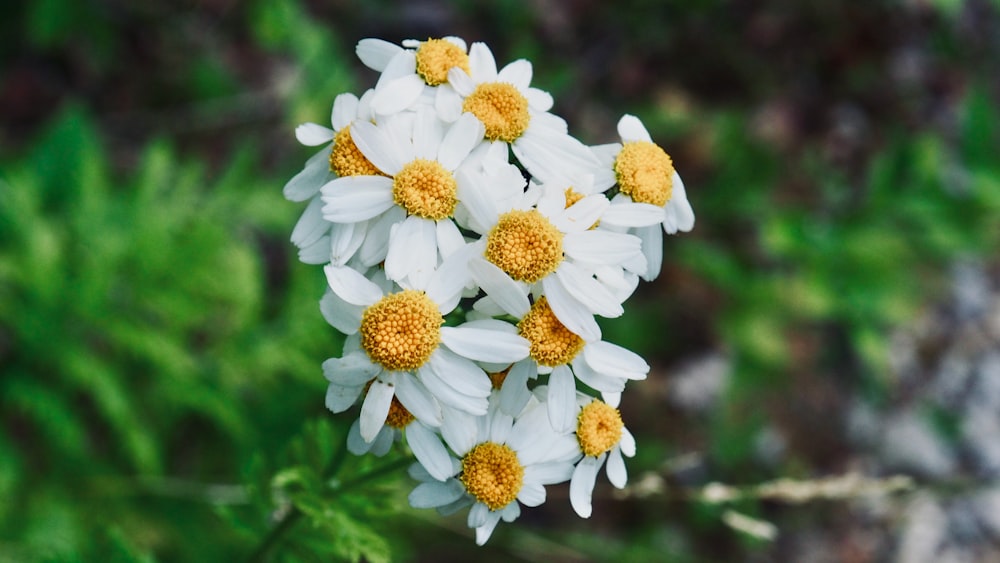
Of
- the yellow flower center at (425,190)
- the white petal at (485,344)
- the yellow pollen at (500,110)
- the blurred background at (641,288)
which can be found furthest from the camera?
the blurred background at (641,288)

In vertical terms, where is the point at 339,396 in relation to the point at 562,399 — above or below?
below

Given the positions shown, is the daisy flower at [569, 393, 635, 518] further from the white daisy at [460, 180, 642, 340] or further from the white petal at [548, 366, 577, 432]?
the white daisy at [460, 180, 642, 340]

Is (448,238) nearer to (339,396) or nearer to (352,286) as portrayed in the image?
(352,286)

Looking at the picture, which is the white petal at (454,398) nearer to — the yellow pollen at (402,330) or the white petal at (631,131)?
the yellow pollen at (402,330)

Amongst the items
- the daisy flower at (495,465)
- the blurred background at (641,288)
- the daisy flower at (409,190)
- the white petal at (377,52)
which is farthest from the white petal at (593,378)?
the blurred background at (641,288)

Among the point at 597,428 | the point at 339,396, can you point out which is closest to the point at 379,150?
the point at 339,396

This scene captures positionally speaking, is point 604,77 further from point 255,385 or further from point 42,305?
point 42,305

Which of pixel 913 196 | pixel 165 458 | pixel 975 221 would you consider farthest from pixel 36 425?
pixel 975 221
